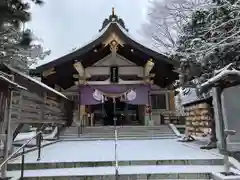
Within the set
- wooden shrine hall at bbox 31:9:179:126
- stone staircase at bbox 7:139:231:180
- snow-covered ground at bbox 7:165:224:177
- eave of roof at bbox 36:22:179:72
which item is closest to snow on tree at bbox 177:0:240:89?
stone staircase at bbox 7:139:231:180

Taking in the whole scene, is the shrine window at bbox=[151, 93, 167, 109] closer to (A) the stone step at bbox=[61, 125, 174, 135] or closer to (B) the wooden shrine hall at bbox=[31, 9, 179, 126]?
(B) the wooden shrine hall at bbox=[31, 9, 179, 126]

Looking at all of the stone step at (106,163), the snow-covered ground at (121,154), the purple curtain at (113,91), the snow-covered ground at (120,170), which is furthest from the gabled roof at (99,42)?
the snow-covered ground at (120,170)

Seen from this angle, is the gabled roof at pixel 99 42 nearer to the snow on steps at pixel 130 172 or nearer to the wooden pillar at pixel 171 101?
the wooden pillar at pixel 171 101

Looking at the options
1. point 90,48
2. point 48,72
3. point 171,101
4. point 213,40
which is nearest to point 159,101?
point 171,101

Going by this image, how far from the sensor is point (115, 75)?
13828 mm

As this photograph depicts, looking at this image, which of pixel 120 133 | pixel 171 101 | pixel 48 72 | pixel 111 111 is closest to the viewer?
pixel 120 133

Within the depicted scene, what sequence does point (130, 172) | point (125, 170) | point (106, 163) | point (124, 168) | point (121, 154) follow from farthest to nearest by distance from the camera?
point (121, 154) < point (106, 163) < point (124, 168) < point (125, 170) < point (130, 172)

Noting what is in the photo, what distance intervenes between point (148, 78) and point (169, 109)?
2669 millimetres

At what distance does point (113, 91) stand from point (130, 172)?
949 centimetres

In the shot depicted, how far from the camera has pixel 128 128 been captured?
11.8 metres

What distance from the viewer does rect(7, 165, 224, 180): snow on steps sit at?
13.6ft

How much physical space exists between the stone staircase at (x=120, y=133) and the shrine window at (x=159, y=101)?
10.0 ft

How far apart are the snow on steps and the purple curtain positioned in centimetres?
875

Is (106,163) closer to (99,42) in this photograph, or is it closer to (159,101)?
(99,42)
